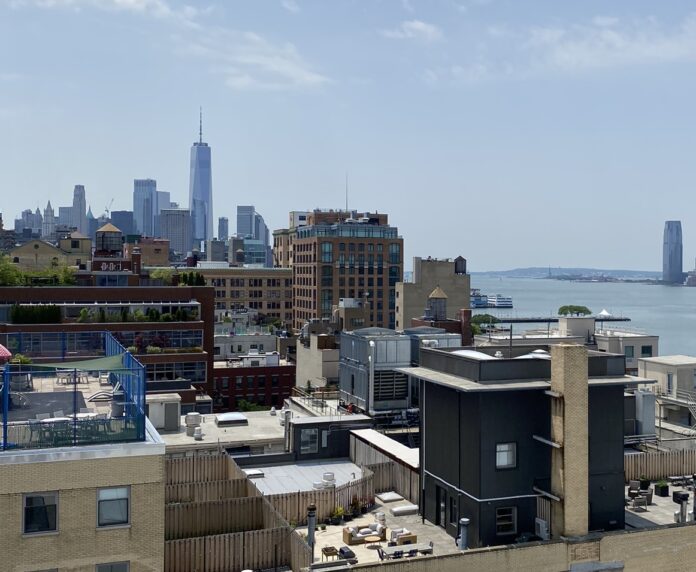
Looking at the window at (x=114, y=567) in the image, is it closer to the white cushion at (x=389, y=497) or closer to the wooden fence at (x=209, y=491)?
the wooden fence at (x=209, y=491)

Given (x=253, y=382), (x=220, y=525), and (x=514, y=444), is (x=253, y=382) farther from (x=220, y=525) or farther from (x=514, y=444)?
(x=514, y=444)

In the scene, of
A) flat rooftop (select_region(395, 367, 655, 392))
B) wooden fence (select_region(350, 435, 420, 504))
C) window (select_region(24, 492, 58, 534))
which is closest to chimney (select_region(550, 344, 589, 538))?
flat rooftop (select_region(395, 367, 655, 392))

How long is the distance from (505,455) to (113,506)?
13162mm

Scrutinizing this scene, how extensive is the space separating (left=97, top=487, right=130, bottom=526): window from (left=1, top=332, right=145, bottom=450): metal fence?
1153 mm

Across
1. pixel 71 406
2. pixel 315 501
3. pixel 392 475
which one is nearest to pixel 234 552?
pixel 315 501

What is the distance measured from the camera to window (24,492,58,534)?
1755 cm

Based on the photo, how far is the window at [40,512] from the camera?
1755 cm

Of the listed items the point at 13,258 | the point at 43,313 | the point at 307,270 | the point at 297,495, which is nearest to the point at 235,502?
the point at 297,495

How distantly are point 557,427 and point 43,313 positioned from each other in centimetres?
5355

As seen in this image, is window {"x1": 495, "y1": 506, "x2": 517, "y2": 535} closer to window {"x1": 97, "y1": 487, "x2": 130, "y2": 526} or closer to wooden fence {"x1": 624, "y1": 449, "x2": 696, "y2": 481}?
wooden fence {"x1": 624, "y1": 449, "x2": 696, "y2": 481}

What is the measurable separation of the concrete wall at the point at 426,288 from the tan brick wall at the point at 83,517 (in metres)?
111

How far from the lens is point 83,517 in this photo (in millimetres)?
17828

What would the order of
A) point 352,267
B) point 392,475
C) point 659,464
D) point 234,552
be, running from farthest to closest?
point 352,267, point 659,464, point 392,475, point 234,552

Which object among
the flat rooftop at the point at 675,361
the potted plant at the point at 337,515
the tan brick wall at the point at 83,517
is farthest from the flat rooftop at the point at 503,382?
the flat rooftop at the point at 675,361
